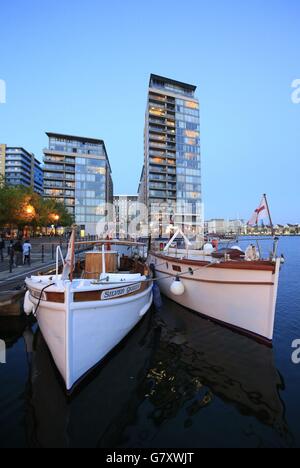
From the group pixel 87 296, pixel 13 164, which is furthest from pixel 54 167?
pixel 87 296

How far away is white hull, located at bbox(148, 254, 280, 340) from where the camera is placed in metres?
7.71

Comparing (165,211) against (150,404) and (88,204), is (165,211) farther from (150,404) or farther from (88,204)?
(150,404)

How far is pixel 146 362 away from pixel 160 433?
2.53 meters

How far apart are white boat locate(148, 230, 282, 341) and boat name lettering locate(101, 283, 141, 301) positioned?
169 cm

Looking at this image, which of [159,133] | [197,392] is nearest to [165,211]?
[159,133]

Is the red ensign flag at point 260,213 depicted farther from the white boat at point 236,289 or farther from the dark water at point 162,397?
the dark water at point 162,397

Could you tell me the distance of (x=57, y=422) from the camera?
466 cm

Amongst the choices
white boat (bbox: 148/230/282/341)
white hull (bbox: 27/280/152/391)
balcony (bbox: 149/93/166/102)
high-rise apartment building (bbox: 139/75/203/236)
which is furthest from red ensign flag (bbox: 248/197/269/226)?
balcony (bbox: 149/93/166/102)

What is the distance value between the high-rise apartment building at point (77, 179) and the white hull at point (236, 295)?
8728cm

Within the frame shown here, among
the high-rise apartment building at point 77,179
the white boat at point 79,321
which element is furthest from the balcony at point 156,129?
the white boat at point 79,321

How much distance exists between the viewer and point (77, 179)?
9494cm

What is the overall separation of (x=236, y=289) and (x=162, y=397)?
412cm

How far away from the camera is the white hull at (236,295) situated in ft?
25.3

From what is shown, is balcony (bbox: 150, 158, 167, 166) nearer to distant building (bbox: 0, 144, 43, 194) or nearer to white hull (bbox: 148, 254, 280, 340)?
white hull (bbox: 148, 254, 280, 340)
